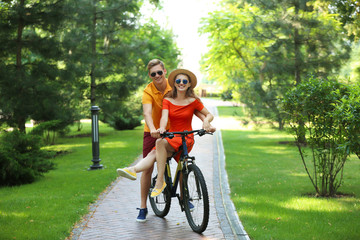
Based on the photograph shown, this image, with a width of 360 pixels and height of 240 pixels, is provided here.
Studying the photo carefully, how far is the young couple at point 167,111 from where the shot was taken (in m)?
5.31

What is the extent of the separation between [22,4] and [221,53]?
1322 cm

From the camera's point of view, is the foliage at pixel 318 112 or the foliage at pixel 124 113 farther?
the foliage at pixel 124 113

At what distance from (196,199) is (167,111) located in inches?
44.6

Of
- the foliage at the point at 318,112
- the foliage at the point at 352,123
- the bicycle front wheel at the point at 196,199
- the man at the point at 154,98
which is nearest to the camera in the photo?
the foliage at the point at 352,123

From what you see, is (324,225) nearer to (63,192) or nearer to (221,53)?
(63,192)

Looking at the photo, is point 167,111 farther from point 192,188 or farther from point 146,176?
point 146,176

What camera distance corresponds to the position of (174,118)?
5375 mm

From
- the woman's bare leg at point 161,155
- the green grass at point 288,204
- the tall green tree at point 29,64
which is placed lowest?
the green grass at point 288,204

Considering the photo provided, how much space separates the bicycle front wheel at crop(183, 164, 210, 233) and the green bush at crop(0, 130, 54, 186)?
4.84 metres

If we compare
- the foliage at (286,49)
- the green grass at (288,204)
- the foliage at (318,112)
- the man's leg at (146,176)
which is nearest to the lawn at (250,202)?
the green grass at (288,204)

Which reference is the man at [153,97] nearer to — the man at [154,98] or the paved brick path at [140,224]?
the man at [154,98]

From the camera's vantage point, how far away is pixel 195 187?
16.9ft

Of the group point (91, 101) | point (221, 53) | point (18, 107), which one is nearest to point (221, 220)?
point (18, 107)

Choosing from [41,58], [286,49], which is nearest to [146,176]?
[41,58]
